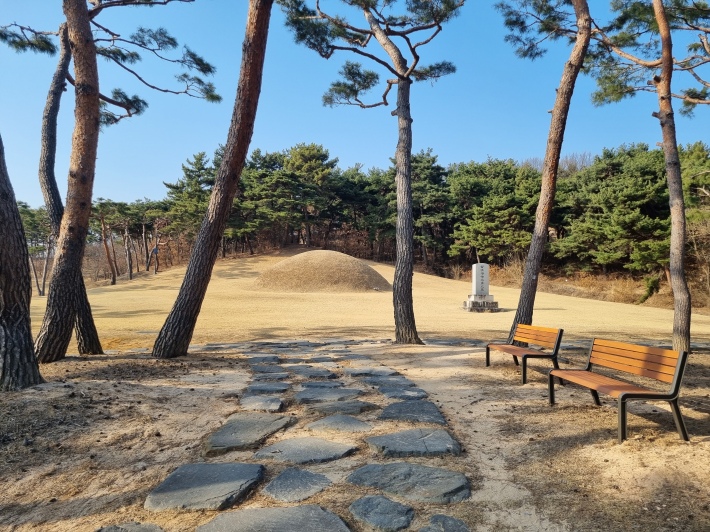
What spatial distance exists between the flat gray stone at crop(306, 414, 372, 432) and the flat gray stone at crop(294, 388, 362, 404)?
0.50 metres

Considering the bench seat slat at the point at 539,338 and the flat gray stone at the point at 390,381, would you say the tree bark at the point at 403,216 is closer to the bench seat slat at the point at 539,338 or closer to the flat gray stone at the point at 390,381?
the bench seat slat at the point at 539,338

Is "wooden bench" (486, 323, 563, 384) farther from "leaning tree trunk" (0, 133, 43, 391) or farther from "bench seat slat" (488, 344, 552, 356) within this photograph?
"leaning tree trunk" (0, 133, 43, 391)

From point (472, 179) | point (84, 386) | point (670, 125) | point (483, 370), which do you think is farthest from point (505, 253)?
point (84, 386)

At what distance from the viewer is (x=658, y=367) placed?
3.05 m

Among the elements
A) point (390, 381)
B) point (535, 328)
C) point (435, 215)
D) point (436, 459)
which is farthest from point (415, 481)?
point (435, 215)

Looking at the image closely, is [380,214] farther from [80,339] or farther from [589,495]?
[589,495]

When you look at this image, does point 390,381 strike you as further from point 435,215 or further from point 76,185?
point 435,215

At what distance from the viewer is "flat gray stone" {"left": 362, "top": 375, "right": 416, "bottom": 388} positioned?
432 centimetres

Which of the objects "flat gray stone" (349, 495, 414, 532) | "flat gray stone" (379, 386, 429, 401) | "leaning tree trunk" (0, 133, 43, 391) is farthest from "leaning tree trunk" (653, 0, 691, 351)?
"leaning tree trunk" (0, 133, 43, 391)

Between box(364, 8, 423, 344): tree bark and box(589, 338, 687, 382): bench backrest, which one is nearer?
box(589, 338, 687, 382): bench backrest

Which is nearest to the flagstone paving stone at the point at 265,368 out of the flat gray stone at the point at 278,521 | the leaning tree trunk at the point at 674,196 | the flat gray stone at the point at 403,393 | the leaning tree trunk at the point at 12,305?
the flat gray stone at the point at 403,393

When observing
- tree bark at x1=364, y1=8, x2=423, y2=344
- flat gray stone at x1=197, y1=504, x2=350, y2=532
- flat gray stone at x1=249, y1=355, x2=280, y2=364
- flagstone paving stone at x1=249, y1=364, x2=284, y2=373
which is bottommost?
flat gray stone at x1=249, y1=355, x2=280, y2=364

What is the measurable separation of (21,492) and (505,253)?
29689mm

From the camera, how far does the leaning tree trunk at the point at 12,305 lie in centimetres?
349
